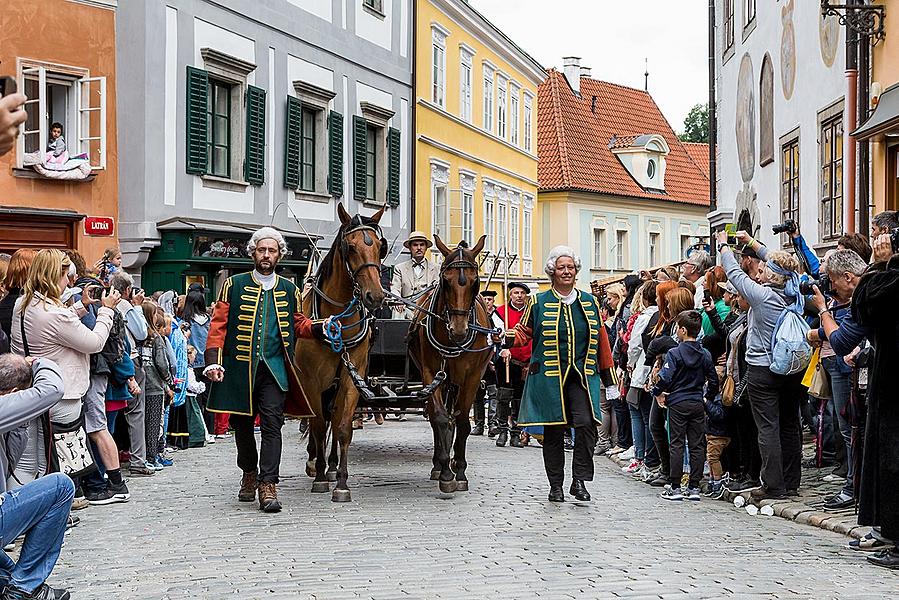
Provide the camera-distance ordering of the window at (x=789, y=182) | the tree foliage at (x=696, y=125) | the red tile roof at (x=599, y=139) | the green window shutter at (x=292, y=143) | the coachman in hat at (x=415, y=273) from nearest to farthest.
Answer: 1. the coachman in hat at (x=415, y=273)
2. the window at (x=789, y=182)
3. the green window shutter at (x=292, y=143)
4. the red tile roof at (x=599, y=139)
5. the tree foliage at (x=696, y=125)

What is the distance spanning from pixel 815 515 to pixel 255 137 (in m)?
15.5

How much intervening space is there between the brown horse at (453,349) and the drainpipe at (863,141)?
6.22m

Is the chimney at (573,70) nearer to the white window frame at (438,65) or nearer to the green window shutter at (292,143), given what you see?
the white window frame at (438,65)

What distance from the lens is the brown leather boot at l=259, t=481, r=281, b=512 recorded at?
10.0 metres

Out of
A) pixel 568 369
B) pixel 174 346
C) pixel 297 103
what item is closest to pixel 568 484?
pixel 568 369

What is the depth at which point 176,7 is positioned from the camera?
68.6ft

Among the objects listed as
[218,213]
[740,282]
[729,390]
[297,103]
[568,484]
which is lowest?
[568,484]

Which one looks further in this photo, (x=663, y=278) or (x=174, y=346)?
(x=174, y=346)

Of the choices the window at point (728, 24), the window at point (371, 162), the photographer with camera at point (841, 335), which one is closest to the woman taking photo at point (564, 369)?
the photographer with camera at point (841, 335)

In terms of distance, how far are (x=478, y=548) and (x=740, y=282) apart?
3.49 meters

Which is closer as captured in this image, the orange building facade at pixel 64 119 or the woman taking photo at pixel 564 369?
the woman taking photo at pixel 564 369

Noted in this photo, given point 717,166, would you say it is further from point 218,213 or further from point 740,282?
point 740,282

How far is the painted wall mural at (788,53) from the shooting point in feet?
65.7

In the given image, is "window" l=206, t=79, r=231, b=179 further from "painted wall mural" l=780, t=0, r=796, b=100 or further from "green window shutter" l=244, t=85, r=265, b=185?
"painted wall mural" l=780, t=0, r=796, b=100
